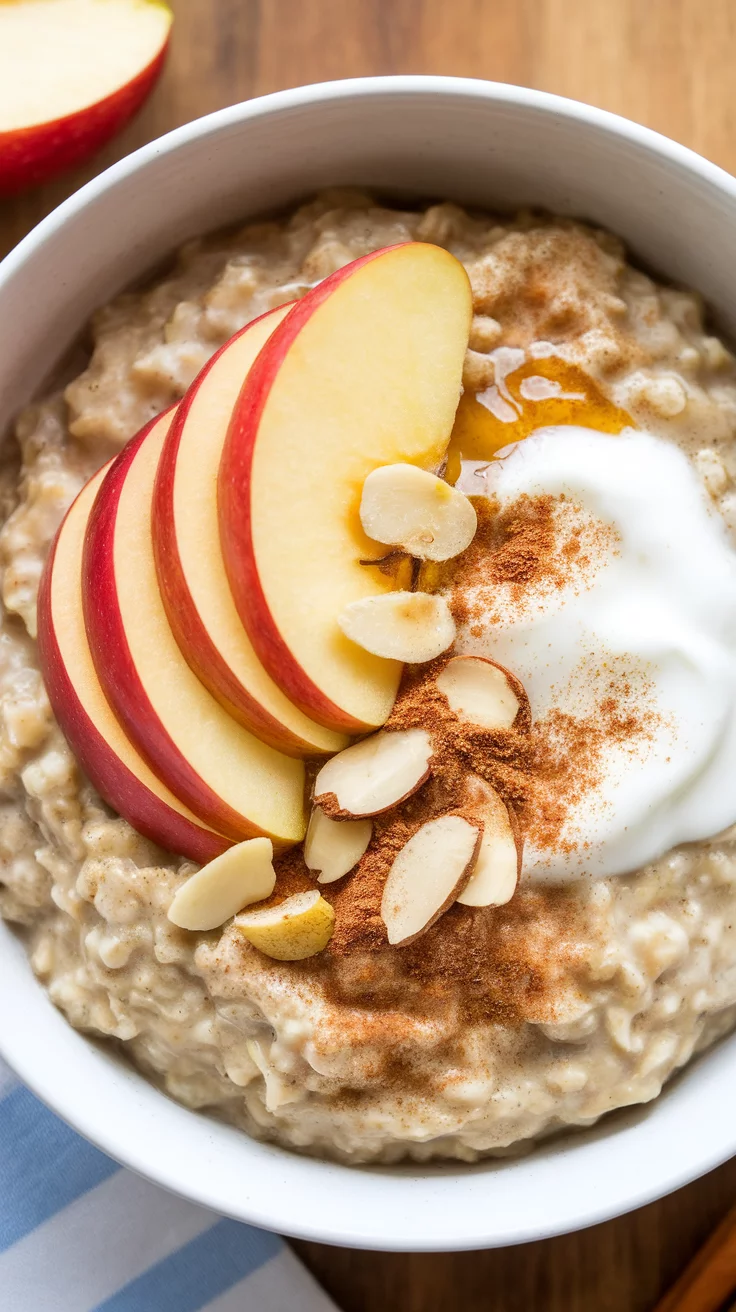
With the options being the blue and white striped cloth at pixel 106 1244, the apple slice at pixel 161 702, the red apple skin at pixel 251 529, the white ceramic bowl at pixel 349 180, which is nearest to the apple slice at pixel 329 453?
the red apple skin at pixel 251 529

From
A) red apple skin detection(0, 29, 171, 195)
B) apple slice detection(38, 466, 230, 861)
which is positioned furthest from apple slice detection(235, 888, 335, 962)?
red apple skin detection(0, 29, 171, 195)

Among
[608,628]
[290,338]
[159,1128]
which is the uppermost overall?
[290,338]

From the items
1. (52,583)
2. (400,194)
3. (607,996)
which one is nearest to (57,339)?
(52,583)

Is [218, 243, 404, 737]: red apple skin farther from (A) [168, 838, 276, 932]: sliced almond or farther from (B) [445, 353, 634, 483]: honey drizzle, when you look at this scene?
(B) [445, 353, 634, 483]: honey drizzle

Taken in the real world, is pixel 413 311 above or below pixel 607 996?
above

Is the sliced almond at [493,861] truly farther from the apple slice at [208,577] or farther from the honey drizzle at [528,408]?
the honey drizzle at [528,408]

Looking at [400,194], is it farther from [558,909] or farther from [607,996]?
[607,996]

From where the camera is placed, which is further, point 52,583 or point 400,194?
point 400,194
